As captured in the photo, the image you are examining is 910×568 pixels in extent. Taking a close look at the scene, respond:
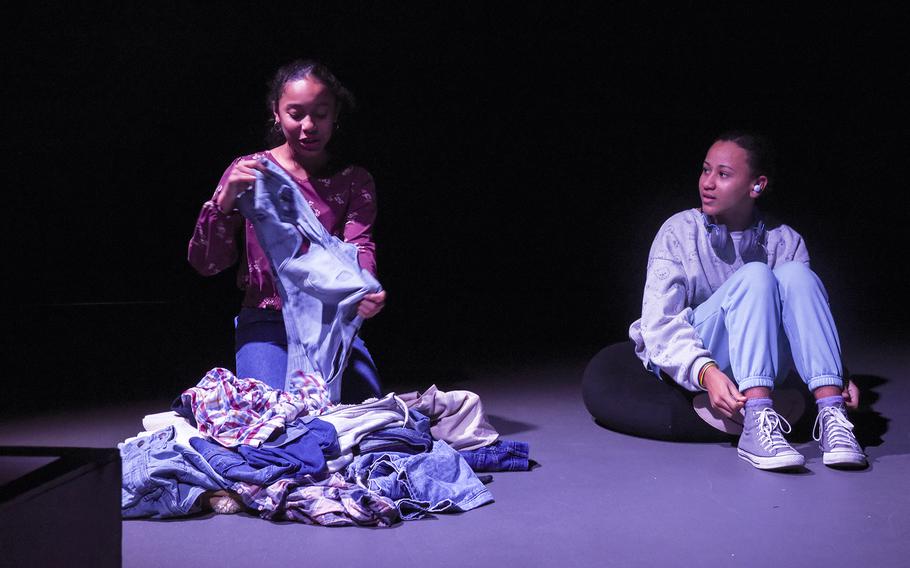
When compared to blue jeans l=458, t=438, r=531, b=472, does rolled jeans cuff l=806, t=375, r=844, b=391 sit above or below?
above

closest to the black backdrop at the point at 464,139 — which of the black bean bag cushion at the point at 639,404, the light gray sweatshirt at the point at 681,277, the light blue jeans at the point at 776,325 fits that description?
the black bean bag cushion at the point at 639,404

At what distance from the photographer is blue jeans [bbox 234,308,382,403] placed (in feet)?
8.41

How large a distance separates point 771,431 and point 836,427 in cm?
16

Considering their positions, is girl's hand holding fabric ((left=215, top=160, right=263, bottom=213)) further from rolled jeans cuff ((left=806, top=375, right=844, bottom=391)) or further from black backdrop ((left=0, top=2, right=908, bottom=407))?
black backdrop ((left=0, top=2, right=908, bottom=407))

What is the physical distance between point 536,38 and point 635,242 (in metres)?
1.47

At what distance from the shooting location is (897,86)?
582 cm

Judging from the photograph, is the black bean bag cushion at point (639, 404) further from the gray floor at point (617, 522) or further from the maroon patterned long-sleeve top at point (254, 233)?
the maroon patterned long-sleeve top at point (254, 233)

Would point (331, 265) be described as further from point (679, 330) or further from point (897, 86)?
point (897, 86)

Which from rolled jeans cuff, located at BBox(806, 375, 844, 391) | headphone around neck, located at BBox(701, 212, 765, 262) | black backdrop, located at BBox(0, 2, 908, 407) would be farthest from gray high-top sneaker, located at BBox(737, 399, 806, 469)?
black backdrop, located at BBox(0, 2, 908, 407)

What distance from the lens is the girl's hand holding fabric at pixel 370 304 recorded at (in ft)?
8.07

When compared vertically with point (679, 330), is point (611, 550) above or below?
below

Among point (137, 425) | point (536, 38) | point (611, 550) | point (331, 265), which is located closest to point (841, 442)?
point (611, 550)

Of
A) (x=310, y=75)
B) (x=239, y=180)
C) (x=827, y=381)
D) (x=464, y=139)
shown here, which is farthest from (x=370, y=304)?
(x=464, y=139)

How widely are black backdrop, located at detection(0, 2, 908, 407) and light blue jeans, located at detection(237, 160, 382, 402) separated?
2270 millimetres
